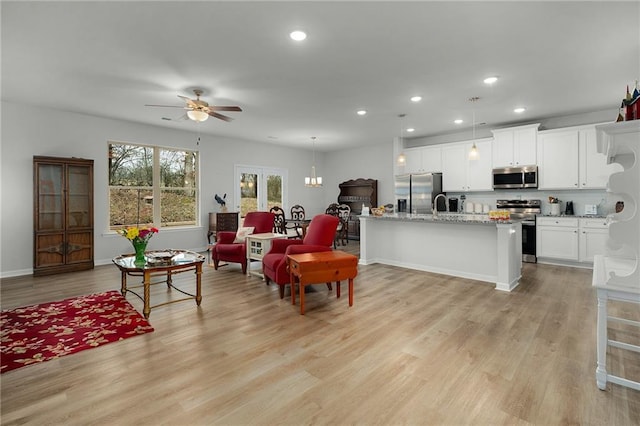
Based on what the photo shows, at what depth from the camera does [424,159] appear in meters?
7.55

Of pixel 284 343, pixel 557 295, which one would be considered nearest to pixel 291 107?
pixel 284 343

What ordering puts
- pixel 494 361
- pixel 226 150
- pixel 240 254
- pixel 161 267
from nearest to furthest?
pixel 494 361
pixel 161 267
pixel 240 254
pixel 226 150

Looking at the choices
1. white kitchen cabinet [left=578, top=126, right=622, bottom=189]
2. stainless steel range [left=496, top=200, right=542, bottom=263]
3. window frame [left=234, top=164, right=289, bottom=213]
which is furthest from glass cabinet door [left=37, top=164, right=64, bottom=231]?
white kitchen cabinet [left=578, top=126, right=622, bottom=189]

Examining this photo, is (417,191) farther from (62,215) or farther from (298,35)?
(62,215)

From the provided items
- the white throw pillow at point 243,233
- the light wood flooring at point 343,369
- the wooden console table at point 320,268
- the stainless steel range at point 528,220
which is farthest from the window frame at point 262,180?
the stainless steel range at point 528,220

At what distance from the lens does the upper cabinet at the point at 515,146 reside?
19.7ft

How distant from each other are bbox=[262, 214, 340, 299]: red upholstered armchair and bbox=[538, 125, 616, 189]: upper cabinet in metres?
4.47

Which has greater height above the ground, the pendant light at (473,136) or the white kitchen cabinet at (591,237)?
the pendant light at (473,136)

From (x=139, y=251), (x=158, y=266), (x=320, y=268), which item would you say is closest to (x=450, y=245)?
(x=320, y=268)

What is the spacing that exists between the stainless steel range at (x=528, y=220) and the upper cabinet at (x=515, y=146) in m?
0.79

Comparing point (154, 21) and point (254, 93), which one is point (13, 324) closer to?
point (154, 21)

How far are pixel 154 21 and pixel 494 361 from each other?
4015mm

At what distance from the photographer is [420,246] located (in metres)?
5.27

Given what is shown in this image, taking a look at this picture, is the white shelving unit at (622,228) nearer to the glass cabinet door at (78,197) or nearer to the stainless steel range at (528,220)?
the stainless steel range at (528,220)
